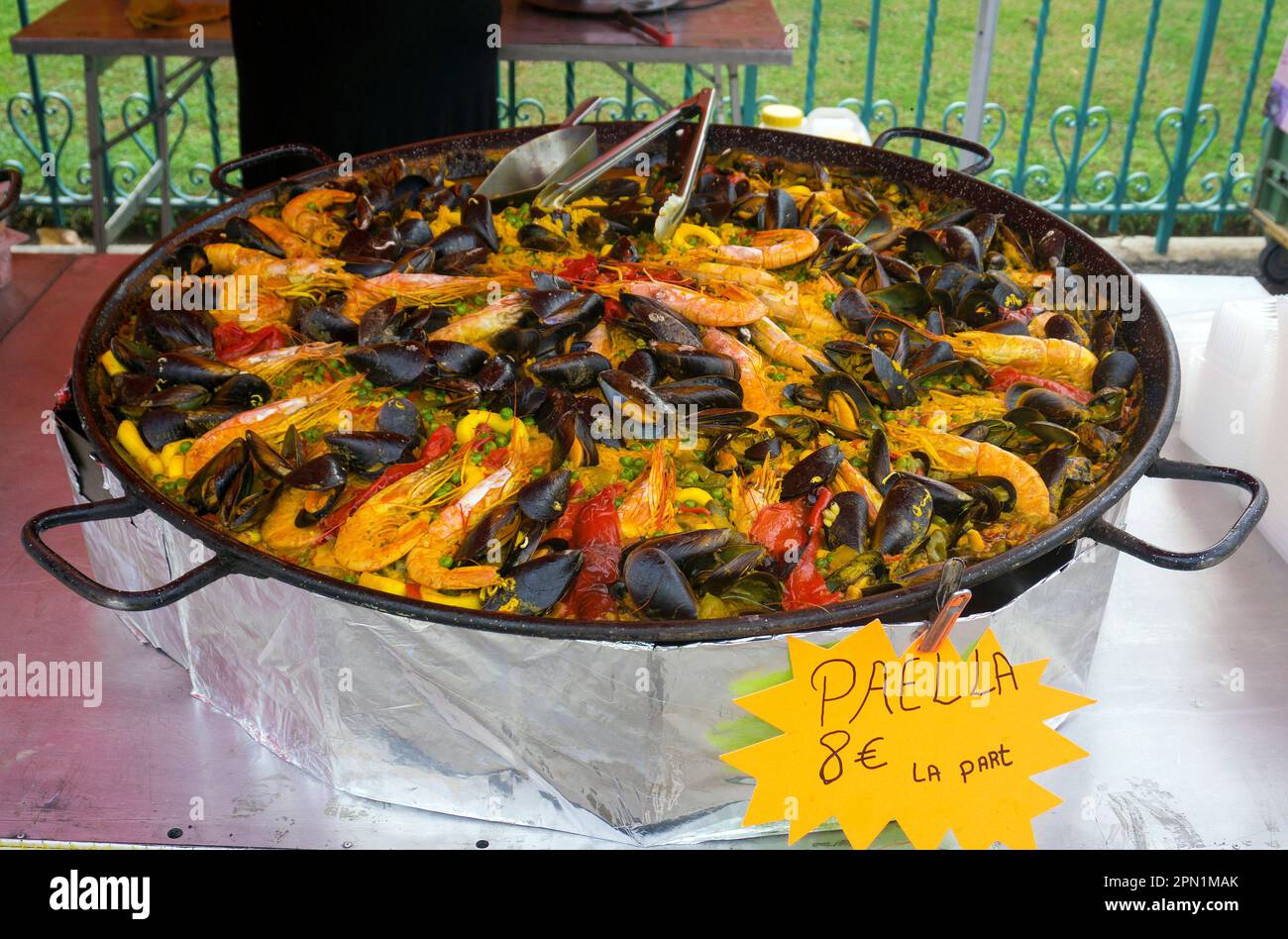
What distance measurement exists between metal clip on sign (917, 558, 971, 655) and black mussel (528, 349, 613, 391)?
70 centimetres

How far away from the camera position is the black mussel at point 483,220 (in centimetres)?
220

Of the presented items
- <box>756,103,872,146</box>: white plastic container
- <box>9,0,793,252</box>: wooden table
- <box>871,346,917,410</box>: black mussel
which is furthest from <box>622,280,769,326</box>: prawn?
<box>9,0,793,252</box>: wooden table

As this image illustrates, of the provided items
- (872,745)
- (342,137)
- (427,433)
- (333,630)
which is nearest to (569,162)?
(342,137)

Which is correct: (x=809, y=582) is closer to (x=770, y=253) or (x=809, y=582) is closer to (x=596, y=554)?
(x=596, y=554)

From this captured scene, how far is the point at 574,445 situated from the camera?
160 cm

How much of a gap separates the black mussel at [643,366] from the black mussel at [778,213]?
2.12 ft

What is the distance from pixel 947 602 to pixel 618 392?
640mm

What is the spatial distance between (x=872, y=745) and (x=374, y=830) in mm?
640

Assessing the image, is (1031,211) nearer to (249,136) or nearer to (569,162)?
(569,162)

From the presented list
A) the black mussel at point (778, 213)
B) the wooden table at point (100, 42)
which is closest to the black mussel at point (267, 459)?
the black mussel at point (778, 213)

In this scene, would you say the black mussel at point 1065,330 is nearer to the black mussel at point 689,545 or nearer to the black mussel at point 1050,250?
the black mussel at point 1050,250

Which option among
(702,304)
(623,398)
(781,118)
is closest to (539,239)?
(702,304)

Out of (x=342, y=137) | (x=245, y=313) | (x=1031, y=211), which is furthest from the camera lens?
(x=342, y=137)

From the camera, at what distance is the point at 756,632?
121 cm
